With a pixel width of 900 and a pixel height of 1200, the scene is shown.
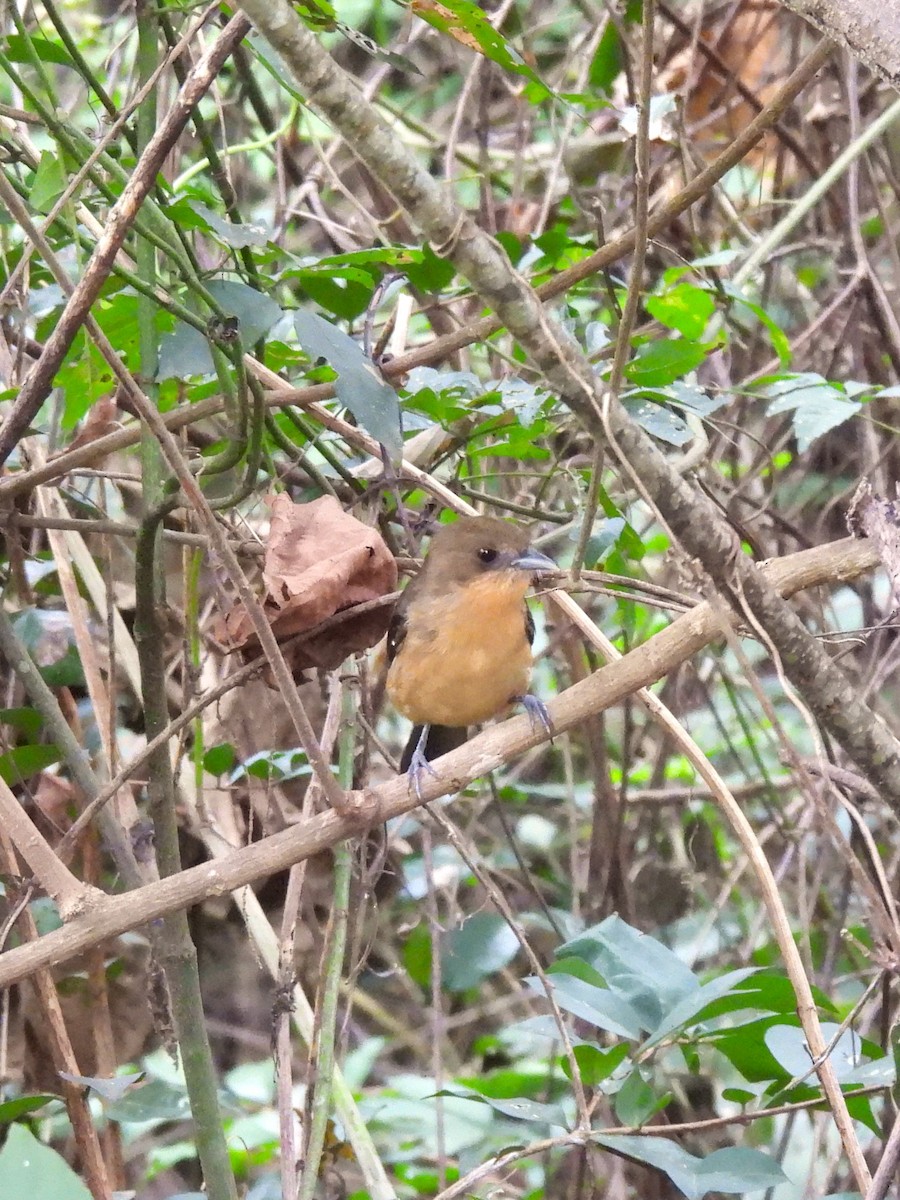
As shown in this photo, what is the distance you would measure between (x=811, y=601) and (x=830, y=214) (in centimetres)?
148

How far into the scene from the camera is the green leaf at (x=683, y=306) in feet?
9.88

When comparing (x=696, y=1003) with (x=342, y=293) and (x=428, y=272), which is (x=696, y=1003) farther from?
(x=342, y=293)

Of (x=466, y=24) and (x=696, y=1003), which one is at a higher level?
(x=466, y=24)

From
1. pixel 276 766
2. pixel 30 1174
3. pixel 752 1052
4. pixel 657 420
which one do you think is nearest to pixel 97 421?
pixel 276 766

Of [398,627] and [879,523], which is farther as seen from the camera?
[398,627]

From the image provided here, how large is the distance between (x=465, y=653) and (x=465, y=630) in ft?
0.18

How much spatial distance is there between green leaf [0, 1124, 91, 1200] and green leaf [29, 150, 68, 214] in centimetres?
136

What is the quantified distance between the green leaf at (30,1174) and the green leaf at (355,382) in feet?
3.81

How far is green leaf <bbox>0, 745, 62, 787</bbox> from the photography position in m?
2.67

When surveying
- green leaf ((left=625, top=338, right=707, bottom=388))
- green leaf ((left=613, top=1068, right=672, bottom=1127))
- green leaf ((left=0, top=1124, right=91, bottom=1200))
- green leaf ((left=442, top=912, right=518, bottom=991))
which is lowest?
green leaf ((left=442, top=912, right=518, bottom=991))

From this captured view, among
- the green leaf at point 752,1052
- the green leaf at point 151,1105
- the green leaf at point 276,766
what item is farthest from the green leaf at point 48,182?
the green leaf at point 752,1052

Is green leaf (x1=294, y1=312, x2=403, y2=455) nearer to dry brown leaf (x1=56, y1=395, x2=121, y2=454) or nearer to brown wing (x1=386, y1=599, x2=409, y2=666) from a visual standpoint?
dry brown leaf (x1=56, y1=395, x2=121, y2=454)

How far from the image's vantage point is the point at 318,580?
2133mm

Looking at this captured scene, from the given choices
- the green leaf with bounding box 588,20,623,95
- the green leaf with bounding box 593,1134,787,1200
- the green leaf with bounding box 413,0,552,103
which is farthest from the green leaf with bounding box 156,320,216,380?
the green leaf with bounding box 588,20,623,95
